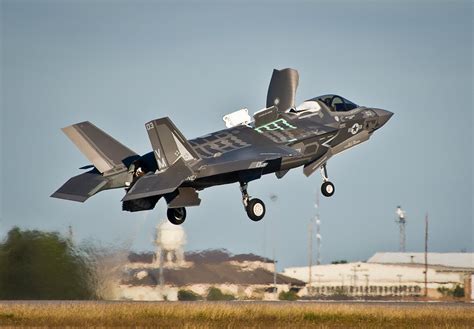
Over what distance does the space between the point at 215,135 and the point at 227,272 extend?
1002 centimetres

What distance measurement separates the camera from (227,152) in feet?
149

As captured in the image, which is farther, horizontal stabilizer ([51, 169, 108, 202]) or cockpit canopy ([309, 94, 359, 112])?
cockpit canopy ([309, 94, 359, 112])

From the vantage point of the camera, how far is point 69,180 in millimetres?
45312

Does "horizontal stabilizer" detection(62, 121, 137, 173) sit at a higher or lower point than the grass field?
higher

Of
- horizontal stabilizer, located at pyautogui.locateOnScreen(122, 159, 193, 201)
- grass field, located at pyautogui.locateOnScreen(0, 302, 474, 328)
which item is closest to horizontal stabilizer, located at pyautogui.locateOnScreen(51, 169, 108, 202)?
horizontal stabilizer, located at pyautogui.locateOnScreen(122, 159, 193, 201)

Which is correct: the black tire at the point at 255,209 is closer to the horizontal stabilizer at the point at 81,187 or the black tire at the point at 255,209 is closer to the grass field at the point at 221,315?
the grass field at the point at 221,315

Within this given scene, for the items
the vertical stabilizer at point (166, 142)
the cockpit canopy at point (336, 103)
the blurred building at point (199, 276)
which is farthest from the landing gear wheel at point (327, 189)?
the vertical stabilizer at point (166, 142)

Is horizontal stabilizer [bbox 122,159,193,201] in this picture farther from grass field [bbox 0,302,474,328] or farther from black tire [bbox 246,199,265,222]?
grass field [bbox 0,302,474,328]

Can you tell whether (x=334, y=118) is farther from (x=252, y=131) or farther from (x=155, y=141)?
(x=155, y=141)

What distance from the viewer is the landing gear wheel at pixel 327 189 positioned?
50.4m

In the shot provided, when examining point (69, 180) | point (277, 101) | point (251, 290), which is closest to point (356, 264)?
point (251, 290)

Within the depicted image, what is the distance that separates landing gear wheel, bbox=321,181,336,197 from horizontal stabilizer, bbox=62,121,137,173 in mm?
9181

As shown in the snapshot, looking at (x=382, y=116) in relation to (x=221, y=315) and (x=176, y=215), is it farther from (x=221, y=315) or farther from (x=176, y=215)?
(x=221, y=315)

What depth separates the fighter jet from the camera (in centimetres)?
4356
